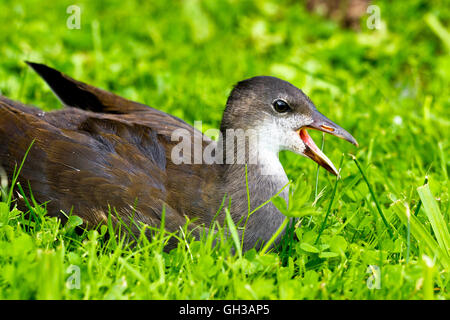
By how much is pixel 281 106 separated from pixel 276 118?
6 cm

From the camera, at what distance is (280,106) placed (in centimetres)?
315

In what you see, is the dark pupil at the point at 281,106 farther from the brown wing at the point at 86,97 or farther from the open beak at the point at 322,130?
the brown wing at the point at 86,97

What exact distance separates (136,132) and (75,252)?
74cm

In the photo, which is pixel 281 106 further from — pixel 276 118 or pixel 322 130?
pixel 322 130

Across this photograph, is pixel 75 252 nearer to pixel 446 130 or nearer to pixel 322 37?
pixel 446 130

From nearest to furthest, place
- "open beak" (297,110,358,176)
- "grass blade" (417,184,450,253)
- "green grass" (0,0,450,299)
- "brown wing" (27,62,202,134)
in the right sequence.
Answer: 1. "green grass" (0,0,450,299)
2. "grass blade" (417,184,450,253)
3. "open beak" (297,110,358,176)
4. "brown wing" (27,62,202,134)

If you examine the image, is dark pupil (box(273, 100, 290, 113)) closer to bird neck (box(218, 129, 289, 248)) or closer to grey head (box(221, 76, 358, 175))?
grey head (box(221, 76, 358, 175))

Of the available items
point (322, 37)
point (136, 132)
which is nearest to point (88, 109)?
point (136, 132)

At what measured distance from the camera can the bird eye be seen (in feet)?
10.3

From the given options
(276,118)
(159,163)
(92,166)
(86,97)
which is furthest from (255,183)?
(86,97)

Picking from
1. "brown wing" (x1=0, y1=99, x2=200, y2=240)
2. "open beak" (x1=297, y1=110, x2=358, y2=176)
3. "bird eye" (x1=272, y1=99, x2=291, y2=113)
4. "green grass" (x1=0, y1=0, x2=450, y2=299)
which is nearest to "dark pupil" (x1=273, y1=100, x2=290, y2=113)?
"bird eye" (x1=272, y1=99, x2=291, y2=113)

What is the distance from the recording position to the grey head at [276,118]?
10.3ft

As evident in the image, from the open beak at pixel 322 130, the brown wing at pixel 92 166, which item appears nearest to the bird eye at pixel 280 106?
the open beak at pixel 322 130

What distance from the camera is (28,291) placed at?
2.41 metres
